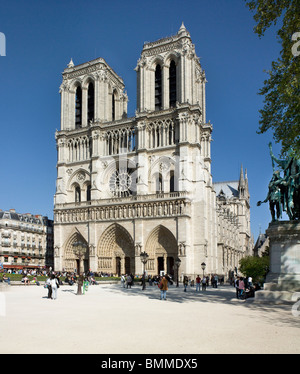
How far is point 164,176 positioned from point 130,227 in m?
6.67

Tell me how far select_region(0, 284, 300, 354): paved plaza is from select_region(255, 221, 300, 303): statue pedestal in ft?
3.76

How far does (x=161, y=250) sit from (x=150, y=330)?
31.8 meters

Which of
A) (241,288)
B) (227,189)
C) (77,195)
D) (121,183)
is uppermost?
(227,189)

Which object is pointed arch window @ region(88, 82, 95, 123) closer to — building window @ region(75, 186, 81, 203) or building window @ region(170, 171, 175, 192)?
building window @ region(75, 186, 81, 203)

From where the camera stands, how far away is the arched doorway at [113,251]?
43225 millimetres

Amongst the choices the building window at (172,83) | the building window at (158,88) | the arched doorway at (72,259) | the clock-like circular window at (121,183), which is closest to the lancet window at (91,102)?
the building window at (158,88)

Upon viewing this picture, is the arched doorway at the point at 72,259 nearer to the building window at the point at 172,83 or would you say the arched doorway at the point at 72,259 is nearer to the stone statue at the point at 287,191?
the building window at the point at 172,83

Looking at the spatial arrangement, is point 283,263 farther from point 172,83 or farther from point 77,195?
point 77,195

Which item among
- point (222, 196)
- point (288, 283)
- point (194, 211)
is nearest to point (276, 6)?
point (288, 283)

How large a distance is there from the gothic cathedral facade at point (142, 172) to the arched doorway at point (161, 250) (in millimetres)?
107

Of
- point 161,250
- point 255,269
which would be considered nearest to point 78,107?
point 161,250

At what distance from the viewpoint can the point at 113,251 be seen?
4403 centimetres

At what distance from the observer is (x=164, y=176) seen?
41.7m

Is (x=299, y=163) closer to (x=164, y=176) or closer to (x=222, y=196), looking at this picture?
(x=164, y=176)
